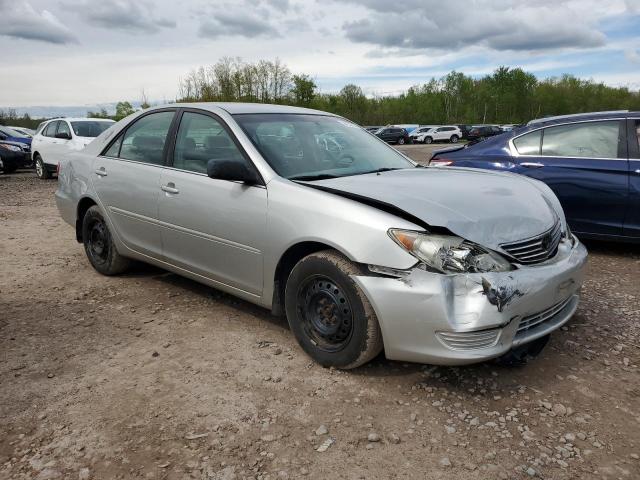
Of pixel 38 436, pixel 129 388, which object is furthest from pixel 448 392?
pixel 38 436

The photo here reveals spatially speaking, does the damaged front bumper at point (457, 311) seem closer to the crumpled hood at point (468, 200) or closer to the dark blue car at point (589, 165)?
the crumpled hood at point (468, 200)

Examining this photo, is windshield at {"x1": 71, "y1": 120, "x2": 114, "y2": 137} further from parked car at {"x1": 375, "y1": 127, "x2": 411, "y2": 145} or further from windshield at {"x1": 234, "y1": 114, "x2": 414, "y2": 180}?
parked car at {"x1": 375, "y1": 127, "x2": 411, "y2": 145}

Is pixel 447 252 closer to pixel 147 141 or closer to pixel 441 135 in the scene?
pixel 147 141

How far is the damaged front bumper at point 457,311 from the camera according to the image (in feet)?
8.98

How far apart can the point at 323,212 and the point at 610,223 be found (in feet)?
12.5

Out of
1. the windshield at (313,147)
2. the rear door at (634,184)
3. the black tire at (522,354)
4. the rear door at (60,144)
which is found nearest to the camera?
the black tire at (522,354)

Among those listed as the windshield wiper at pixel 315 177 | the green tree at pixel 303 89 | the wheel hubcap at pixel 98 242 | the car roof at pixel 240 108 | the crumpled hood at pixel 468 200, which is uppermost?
the green tree at pixel 303 89

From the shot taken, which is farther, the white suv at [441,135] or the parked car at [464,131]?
the parked car at [464,131]

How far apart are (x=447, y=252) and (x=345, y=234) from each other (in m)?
0.56

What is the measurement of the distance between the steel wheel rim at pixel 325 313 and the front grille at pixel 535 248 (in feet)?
3.06

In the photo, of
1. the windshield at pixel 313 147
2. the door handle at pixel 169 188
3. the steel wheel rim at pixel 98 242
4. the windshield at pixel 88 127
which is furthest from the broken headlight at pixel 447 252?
the windshield at pixel 88 127

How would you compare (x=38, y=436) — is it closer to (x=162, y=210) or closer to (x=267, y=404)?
(x=267, y=404)

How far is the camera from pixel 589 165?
18.6 ft

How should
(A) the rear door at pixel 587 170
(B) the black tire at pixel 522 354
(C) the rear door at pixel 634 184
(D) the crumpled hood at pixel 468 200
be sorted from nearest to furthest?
1. (D) the crumpled hood at pixel 468 200
2. (B) the black tire at pixel 522 354
3. (C) the rear door at pixel 634 184
4. (A) the rear door at pixel 587 170
